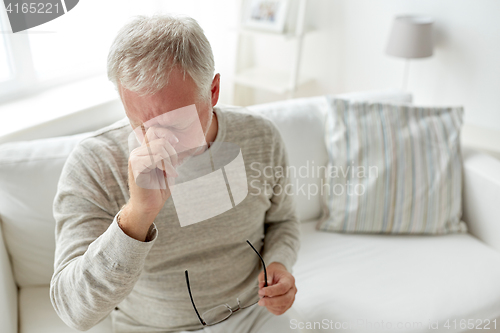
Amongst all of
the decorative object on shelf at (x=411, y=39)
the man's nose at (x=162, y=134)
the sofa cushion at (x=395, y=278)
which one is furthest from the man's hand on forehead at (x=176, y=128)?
the decorative object on shelf at (x=411, y=39)

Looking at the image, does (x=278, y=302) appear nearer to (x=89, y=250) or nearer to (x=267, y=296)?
(x=267, y=296)

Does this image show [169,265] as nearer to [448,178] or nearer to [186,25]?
[186,25]

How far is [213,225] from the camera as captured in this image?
37.5 inches

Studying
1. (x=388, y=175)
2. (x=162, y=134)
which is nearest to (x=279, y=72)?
(x=388, y=175)

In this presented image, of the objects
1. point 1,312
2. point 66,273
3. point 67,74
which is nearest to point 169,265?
point 66,273

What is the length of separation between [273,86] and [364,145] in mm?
972

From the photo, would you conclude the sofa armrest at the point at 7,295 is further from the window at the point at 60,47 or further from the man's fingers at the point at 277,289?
the window at the point at 60,47

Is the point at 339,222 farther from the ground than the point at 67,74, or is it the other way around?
the point at 67,74

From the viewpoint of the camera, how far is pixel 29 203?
1097mm

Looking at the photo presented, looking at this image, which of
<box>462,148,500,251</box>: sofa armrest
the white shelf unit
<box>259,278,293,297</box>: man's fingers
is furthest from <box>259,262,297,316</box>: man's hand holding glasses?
the white shelf unit

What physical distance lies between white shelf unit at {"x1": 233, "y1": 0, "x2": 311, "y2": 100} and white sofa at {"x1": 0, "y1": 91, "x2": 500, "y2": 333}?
760 mm

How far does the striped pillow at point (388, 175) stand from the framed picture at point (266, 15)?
2.92ft

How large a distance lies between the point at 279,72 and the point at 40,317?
6.14ft

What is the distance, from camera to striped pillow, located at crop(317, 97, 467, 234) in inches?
56.4
